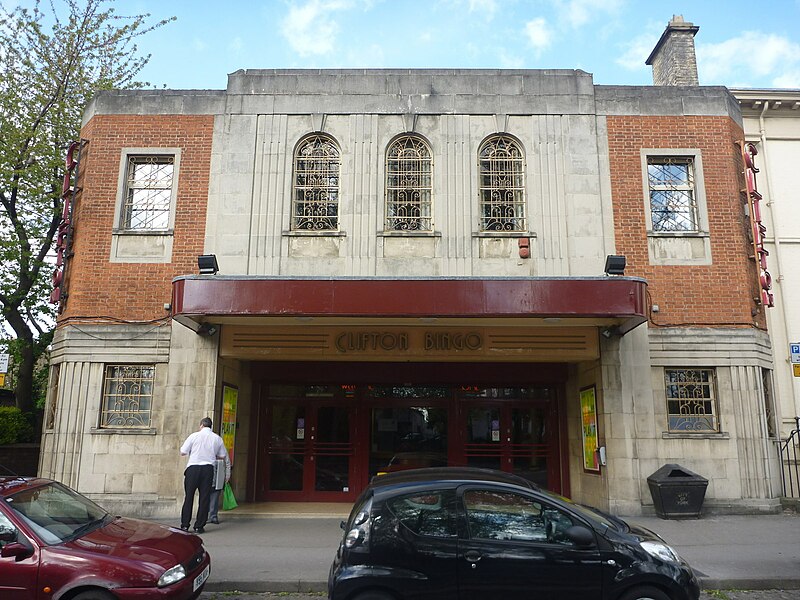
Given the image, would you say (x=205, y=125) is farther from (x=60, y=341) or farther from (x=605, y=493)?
(x=605, y=493)

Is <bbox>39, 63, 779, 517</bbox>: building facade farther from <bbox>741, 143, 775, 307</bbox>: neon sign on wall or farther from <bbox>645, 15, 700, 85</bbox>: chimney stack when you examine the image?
<bbox>645, 15, 700, 85</bbox>: chimney stack

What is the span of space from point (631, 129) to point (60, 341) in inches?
466

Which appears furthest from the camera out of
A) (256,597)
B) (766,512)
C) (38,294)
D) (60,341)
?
(38,294)

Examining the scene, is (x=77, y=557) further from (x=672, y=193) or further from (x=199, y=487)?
(x=672, y=193)

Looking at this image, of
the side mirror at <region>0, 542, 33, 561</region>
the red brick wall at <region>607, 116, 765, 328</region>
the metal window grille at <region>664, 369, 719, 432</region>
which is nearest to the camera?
the side mirror at <region>0, 542, 33, 561</region>

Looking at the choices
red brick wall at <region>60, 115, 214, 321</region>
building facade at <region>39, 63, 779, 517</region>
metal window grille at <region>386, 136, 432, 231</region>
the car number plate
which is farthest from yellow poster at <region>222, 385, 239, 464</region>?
the car number plate

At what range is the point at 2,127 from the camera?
15.1m

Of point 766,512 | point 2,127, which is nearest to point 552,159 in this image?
point 766,512

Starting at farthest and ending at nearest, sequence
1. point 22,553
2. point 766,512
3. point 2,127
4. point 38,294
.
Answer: point 38,294 → point 2,127 → point 766,512 → point 22,553

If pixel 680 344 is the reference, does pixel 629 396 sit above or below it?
below

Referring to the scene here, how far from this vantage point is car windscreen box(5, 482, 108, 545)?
18.8 feet

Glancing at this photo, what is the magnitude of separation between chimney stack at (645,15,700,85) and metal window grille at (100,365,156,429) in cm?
1345

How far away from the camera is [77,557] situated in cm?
546

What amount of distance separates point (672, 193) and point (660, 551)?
867cm
